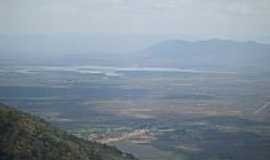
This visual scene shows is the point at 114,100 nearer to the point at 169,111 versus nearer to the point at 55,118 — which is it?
the point at 169,111

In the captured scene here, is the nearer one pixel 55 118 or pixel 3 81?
pixel 55 118

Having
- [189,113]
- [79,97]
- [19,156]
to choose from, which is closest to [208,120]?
[189,113]

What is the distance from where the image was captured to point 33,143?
35188 mm

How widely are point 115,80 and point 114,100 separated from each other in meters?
39.2

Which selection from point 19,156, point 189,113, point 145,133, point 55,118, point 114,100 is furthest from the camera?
point 114,100

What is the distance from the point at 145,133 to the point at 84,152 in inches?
1738

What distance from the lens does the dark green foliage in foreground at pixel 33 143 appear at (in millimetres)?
33250

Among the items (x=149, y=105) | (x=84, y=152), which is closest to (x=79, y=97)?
(x=149, y=105)

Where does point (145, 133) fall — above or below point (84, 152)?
below

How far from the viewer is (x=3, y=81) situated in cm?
14750

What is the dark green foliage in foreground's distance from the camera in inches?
1309

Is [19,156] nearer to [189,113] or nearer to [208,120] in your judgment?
[208,120]

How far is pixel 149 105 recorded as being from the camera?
371 ft

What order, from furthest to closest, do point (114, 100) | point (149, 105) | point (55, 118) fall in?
point (114, 100), point (149, 105), point (55, 118)
